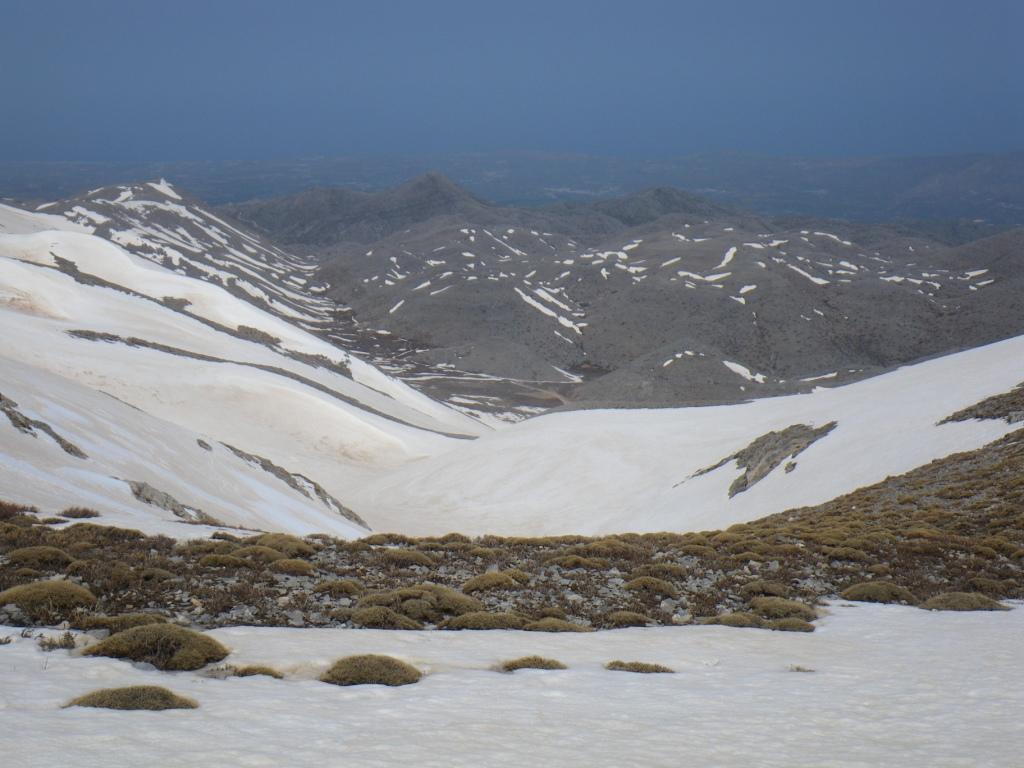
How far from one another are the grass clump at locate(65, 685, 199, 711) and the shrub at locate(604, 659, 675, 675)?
6778mm

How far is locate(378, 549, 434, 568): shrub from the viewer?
22312 millimetres

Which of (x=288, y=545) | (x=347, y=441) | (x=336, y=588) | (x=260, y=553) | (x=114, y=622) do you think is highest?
(x=347, y=441)

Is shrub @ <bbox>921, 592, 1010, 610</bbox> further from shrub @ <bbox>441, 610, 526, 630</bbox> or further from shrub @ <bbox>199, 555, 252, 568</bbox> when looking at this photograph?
shrub @ <bbox>199, 555, 252, 568</bbox>

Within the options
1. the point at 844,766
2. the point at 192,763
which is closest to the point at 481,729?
the point at 192,763

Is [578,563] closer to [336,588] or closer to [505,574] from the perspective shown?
[505,574]

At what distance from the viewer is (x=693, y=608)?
792 inches

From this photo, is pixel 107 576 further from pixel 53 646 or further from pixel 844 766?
pixel 844 766

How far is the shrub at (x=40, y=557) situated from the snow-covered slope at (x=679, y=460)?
1518 inches

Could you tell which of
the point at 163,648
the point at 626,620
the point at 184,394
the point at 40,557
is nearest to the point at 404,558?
the point at 626,620

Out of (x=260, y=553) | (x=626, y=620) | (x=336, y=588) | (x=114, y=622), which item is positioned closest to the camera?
(x=114, y=622)

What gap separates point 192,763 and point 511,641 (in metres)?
8.54

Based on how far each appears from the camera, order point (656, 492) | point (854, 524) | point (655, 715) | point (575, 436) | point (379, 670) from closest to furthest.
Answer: point (655, 715)
point (379, 670)
point (854, 524)
point (656, 492)
point (575, 436)

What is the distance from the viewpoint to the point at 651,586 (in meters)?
21.0

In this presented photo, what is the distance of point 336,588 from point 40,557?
5.90 metres
